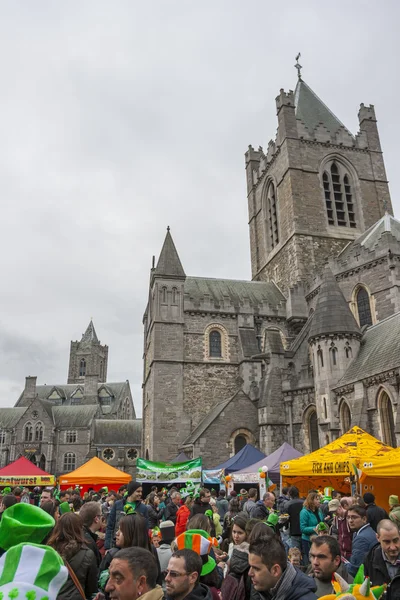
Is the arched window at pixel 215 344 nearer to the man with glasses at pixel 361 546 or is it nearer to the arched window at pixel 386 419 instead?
the arched window at pixel 386 419

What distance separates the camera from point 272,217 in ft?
126

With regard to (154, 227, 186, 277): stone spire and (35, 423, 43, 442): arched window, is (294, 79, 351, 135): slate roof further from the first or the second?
(35, 423, 43, 442): arched window

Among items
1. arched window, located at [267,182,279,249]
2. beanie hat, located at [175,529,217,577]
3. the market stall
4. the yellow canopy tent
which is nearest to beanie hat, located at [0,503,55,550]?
beanie hat, located at [175,529,217,577]

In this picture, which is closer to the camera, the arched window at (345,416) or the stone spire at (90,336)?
the arched window at (345,416)

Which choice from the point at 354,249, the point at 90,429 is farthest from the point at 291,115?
the point at 90,429

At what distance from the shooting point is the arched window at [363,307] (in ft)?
84.4

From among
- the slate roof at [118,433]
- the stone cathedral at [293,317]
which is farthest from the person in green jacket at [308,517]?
the slate roof at [118,433]

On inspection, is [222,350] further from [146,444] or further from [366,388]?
[366,388]

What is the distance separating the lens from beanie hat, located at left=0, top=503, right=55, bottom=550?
7.07 feet

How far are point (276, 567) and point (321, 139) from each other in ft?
121

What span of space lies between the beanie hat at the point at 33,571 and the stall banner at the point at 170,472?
60.8ft

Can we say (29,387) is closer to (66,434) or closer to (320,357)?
(66,434)

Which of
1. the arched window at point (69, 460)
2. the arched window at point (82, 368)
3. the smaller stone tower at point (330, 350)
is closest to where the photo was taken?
the smaller stone tower at point (330, 350)

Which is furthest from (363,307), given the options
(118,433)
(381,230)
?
(118,433)
